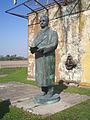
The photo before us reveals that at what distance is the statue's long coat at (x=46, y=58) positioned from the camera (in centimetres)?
669

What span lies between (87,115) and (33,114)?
1.32 meters

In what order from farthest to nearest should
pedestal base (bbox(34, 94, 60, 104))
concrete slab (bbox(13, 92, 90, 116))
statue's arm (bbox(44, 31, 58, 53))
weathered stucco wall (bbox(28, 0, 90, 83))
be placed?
weathered stucco wall (bbox(28, 0, 90, 83)), pedestal base (bbox(34, 94, 60, 104)), statue's arm (bbox(44, 31, 58, 53)), concrete slab (bbox(13, 92, 90, 116))

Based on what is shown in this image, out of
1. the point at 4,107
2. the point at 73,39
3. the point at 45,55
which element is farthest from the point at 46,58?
the point at 73,39

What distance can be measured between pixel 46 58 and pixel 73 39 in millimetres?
4391

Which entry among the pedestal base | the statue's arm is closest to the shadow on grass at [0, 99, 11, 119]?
the pedestal base

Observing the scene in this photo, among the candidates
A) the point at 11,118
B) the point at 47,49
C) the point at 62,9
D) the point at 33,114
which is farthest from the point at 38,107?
the point at 62,9

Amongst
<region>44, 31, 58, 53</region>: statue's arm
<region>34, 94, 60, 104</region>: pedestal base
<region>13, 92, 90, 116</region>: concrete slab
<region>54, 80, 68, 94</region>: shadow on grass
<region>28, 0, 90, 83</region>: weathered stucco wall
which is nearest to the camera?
<region>13, 92, 90, 116</region>: concrete slab

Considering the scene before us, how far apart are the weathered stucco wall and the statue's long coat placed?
148 inches

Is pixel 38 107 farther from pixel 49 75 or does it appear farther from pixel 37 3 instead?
pixel 37 3

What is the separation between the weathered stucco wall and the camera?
1032 centimetres

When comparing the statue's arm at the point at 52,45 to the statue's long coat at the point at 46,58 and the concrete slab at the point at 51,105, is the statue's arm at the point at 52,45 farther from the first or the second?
the concrete slab at the point at 51,105

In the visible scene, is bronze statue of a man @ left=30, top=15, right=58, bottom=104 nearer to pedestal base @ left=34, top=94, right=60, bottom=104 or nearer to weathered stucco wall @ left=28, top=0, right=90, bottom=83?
pedestal base @ left=34, top=94, right=60, bottom=104

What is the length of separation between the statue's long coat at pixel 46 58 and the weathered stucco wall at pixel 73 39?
377 centimetres

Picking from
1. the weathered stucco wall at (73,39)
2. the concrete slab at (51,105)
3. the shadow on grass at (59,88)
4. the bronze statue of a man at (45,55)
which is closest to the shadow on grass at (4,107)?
the concrete slab at (51,105)
